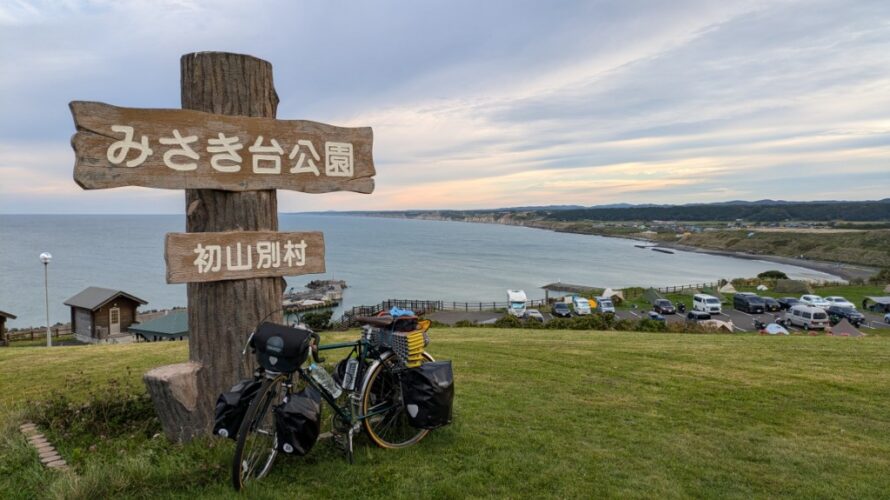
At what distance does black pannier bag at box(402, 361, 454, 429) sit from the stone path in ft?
7.55

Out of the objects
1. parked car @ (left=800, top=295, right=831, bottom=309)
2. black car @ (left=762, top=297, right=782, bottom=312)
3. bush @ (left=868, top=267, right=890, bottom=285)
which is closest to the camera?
parked car @ (left=800, top=295, right=831, bottom=309)

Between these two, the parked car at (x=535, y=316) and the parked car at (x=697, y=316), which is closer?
the parked car at (x=535, y=316)

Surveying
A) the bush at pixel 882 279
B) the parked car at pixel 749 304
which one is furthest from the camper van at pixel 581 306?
the bush at pixel 882 279

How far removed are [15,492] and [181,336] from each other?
2083 cm

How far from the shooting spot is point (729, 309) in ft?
99.9

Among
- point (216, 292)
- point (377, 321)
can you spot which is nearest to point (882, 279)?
point (377, 321)

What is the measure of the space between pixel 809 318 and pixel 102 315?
107 feet

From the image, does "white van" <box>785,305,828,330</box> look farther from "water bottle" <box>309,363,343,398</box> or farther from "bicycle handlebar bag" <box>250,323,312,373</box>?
"bicycle handlebar bag" <box>250,323,312,373</box>

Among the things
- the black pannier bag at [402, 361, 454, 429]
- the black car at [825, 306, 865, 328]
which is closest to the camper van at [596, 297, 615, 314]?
the black car at [825, 306, 865, 328]

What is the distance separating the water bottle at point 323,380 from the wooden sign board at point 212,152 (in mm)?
1530

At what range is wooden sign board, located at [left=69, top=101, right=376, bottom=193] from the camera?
3.44 meters

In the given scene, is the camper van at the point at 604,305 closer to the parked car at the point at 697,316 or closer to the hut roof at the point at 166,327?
the parked car at the point at 697,316

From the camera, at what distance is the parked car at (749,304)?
2883cm

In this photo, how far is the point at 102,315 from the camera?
2383 cm
